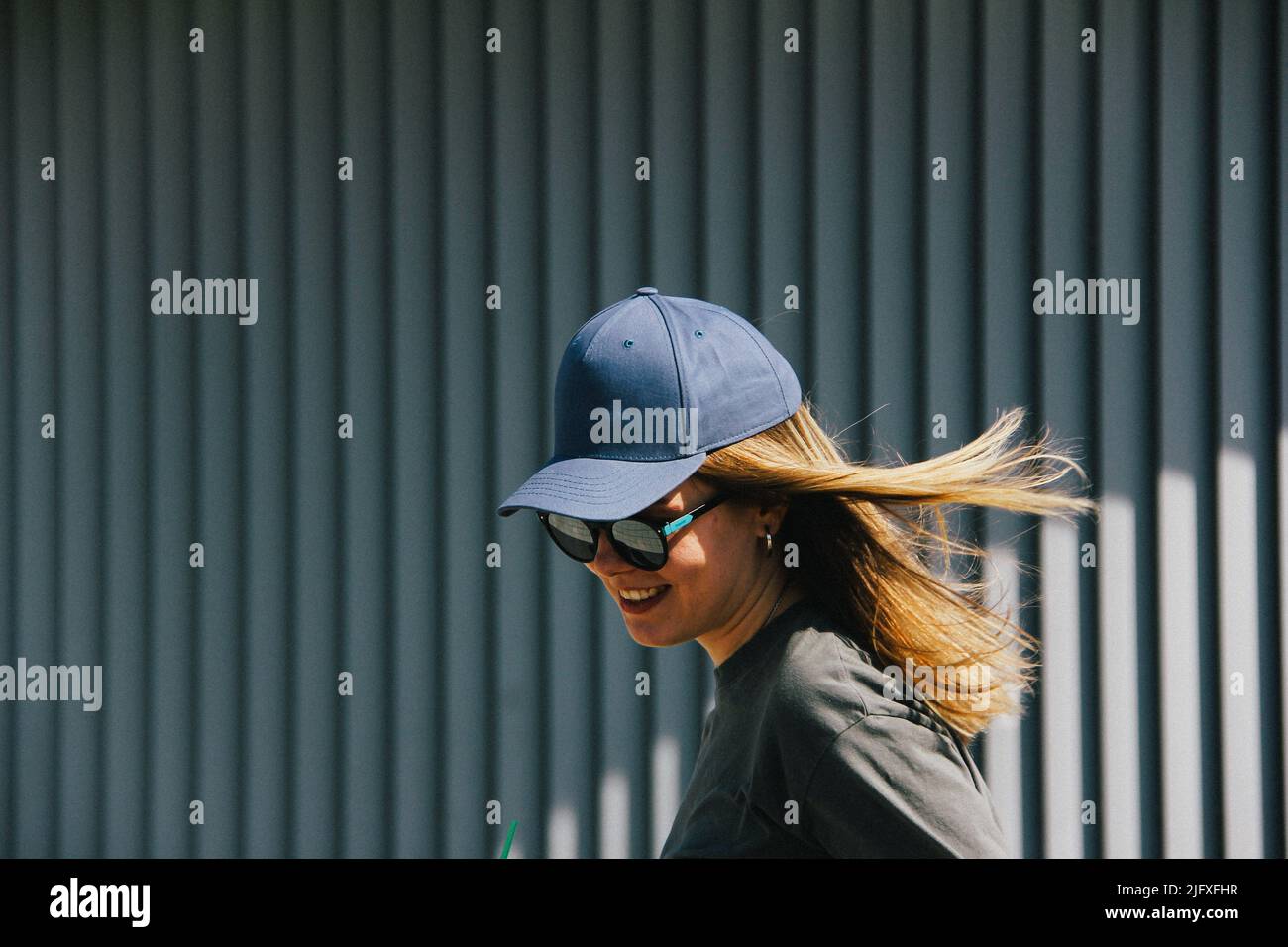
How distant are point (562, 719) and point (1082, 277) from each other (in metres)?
1.92

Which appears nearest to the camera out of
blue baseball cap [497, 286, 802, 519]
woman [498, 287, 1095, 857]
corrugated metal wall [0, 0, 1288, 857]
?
woman [498, 287, 1095, 857]

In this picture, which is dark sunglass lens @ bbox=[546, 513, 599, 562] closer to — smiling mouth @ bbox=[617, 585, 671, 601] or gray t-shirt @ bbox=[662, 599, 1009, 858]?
smiling mouth @ bbox=[617, 585, 671, 601]

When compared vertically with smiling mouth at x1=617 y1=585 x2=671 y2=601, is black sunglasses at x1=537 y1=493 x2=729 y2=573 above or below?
above

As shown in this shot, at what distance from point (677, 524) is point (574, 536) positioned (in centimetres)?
16

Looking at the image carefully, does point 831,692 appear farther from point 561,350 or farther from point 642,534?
point 561,350

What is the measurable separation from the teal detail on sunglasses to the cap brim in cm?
7

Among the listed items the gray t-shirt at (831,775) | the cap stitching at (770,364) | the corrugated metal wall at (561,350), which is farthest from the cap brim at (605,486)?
the corrugated metal wall at (561,350)

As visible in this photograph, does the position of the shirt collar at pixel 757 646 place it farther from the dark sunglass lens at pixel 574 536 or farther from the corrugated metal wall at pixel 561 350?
the corrugated metal wall at pixel 561 350

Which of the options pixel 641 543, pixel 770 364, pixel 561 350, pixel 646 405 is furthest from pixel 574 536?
pixel 561 350

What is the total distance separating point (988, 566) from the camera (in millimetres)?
3025

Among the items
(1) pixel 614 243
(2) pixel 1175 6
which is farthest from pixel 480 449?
(2) pixel 1175 6

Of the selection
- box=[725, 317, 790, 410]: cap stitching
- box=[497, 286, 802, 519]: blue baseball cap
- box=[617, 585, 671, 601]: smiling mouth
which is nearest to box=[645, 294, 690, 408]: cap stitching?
box=[497, 286, 802, 519]: blue baseball cap

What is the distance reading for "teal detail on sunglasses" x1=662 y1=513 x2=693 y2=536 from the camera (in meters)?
1.43

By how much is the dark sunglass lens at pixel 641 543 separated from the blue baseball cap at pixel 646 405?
6 centimetres
